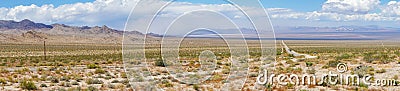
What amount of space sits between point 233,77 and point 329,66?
7677 mm

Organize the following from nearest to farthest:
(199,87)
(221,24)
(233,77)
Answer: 1. (221,24)
2. (199,87)
3. (233,77)

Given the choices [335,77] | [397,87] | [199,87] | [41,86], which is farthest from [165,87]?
[397,87]

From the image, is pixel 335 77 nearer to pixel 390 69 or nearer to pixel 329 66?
pixel 390 69

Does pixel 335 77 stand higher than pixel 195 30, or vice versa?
pixel 195 30

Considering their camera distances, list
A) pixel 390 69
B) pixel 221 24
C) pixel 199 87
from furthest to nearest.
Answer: pixel 390 69
pixel 199 87
pixel 221 24

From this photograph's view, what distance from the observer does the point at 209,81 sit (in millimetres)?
20203

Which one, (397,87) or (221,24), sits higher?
(221,24)

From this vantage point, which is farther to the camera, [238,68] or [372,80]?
[238,68]

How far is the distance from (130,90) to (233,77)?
5660mm

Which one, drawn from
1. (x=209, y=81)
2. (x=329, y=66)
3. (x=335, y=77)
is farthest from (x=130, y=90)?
(x=329, y=66)

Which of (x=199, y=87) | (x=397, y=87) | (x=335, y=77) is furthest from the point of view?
(x=335, y=77)

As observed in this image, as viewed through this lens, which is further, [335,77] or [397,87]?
[335,77]

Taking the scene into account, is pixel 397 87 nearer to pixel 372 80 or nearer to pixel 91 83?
pixel 372 80

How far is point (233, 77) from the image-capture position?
21453 millimetres
